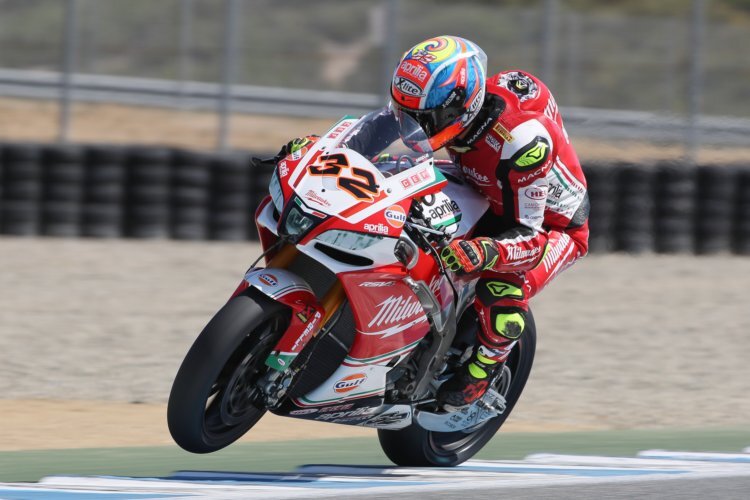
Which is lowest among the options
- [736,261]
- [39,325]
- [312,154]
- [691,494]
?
[736,261]

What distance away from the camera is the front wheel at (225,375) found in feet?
16.1

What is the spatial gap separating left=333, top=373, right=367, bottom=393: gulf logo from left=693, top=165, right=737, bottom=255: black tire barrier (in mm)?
9531

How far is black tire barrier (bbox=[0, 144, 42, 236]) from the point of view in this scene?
1280 centimetres

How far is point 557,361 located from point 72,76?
8.04 m

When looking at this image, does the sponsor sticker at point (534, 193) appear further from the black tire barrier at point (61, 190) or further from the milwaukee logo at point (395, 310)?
the black tire barrier at point (61, 190)

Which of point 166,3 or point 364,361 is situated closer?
point 364,361

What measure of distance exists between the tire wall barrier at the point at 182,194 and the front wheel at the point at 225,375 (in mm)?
7972

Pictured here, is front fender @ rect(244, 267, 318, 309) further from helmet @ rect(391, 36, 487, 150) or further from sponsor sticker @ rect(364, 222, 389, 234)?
helmet @ rect(391, 36, 487, 150)

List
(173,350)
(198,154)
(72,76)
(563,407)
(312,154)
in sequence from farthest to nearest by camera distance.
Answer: (72,76) → (198,154) → (173,350) → (563,407) → (312,154)

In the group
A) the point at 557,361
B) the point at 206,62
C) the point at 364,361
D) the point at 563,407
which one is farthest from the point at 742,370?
the point at 206,62

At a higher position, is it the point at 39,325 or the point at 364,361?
the point at 364,361

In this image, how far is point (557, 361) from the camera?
9.23 meters

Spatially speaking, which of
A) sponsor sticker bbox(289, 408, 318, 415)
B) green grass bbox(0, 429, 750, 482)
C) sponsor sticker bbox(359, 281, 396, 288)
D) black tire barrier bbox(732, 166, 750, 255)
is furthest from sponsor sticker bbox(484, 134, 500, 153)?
black tire barrier bbox(732, 166, 750, 255)

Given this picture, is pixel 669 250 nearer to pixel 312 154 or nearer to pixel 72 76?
pixel 72 76
